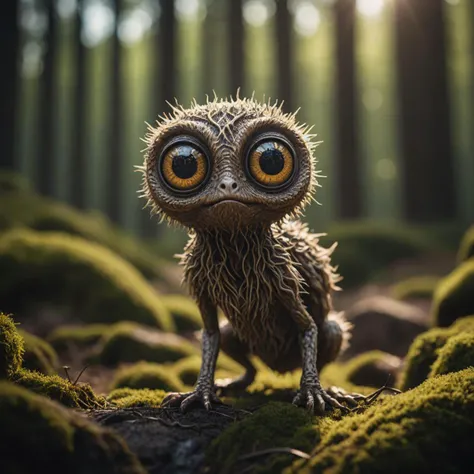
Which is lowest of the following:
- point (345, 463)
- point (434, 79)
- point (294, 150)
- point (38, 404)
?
point (345, 463)

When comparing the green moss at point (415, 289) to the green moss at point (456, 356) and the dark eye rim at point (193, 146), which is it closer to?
the green moss at point (456, 356)

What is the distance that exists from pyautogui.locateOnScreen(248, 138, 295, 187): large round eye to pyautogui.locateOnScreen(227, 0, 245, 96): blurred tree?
18898 millimetres

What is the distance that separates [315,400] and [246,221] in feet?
5.00

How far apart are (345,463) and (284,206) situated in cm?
189

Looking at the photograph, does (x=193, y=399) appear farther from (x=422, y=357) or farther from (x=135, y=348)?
(x=135, y=348)

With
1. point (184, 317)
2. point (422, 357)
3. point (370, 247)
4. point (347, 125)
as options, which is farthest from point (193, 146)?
point (347, 125)

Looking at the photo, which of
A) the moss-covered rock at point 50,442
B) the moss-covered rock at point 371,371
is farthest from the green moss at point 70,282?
the moss-covered rock at point 50,442

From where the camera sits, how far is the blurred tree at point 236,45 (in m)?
22.5

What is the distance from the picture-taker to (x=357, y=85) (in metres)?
20.5

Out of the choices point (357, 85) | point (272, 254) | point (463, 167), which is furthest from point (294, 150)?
point (463, 167)

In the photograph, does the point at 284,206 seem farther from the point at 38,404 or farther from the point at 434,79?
the point at 434,79

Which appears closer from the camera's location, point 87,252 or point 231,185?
point 231,185

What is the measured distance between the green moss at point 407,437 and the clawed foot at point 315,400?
0.54 metres

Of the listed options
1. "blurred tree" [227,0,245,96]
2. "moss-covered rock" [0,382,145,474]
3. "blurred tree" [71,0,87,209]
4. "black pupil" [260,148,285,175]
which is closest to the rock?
"black pupil" [260,148,285,175]
